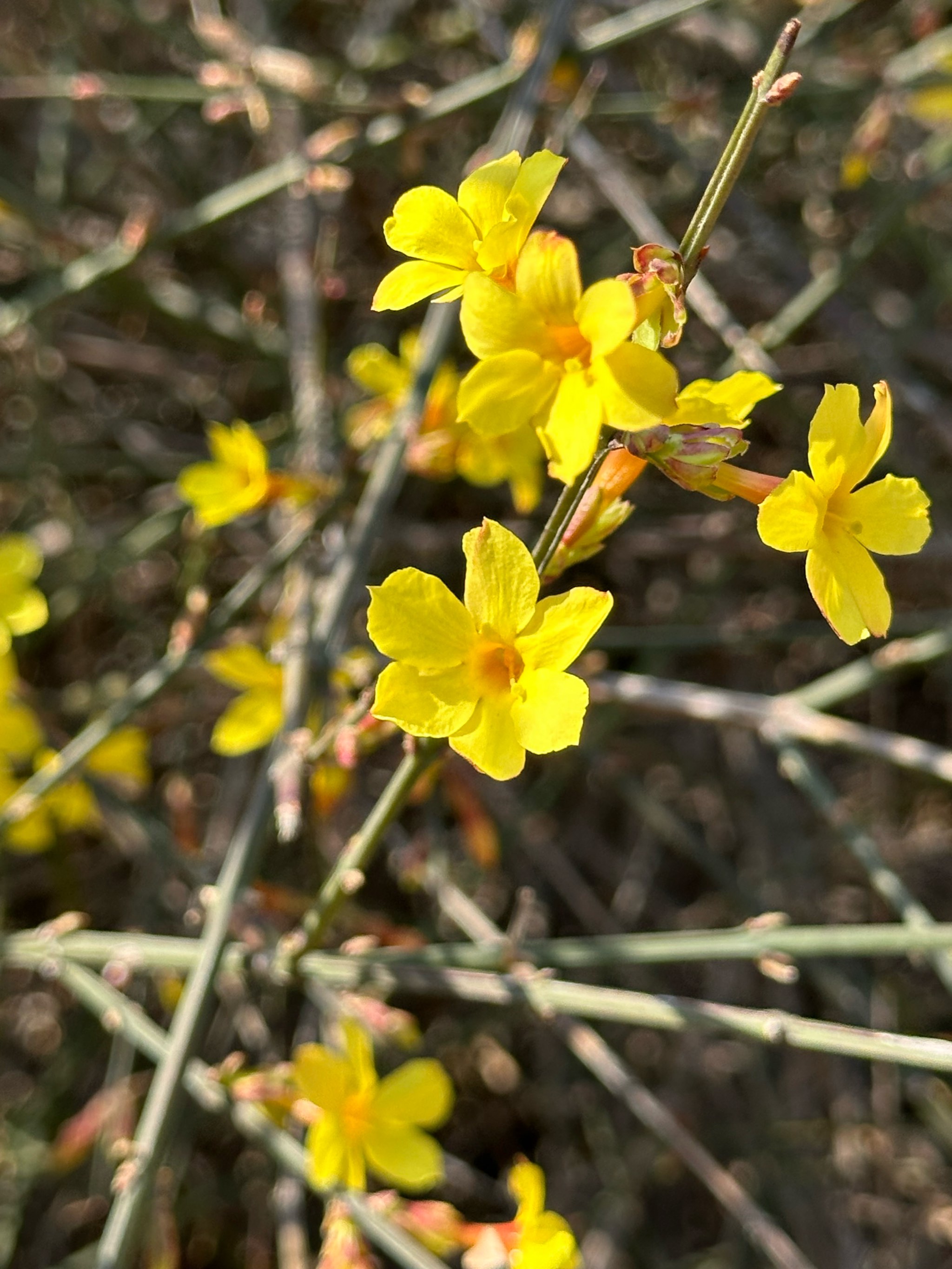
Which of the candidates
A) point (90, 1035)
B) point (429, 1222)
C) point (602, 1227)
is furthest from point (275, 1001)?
point (429, 1222)

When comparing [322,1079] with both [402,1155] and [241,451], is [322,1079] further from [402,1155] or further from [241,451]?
[241,451]

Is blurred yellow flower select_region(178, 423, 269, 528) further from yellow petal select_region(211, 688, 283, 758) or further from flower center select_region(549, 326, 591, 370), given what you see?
flower center select_region(549, 326, 591, 370)

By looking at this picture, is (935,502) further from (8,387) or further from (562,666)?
(8,387)

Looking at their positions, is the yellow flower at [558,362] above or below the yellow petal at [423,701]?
above

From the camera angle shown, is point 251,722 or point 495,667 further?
point 251,722

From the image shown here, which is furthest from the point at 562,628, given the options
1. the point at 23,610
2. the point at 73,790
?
the point at 73,790

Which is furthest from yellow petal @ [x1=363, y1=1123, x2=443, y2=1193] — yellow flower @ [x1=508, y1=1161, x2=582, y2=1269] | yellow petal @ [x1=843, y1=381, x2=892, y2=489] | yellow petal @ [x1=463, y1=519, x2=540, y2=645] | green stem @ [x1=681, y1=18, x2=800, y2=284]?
green stem @ [x1=681, y1=18, x2=800, y2=284]

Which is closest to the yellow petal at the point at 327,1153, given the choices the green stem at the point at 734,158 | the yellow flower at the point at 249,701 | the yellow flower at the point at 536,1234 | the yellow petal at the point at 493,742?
the yellow flower at the point at 536,1234

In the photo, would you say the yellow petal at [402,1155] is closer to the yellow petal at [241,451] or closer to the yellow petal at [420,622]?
the yellow petal at [420,622]
